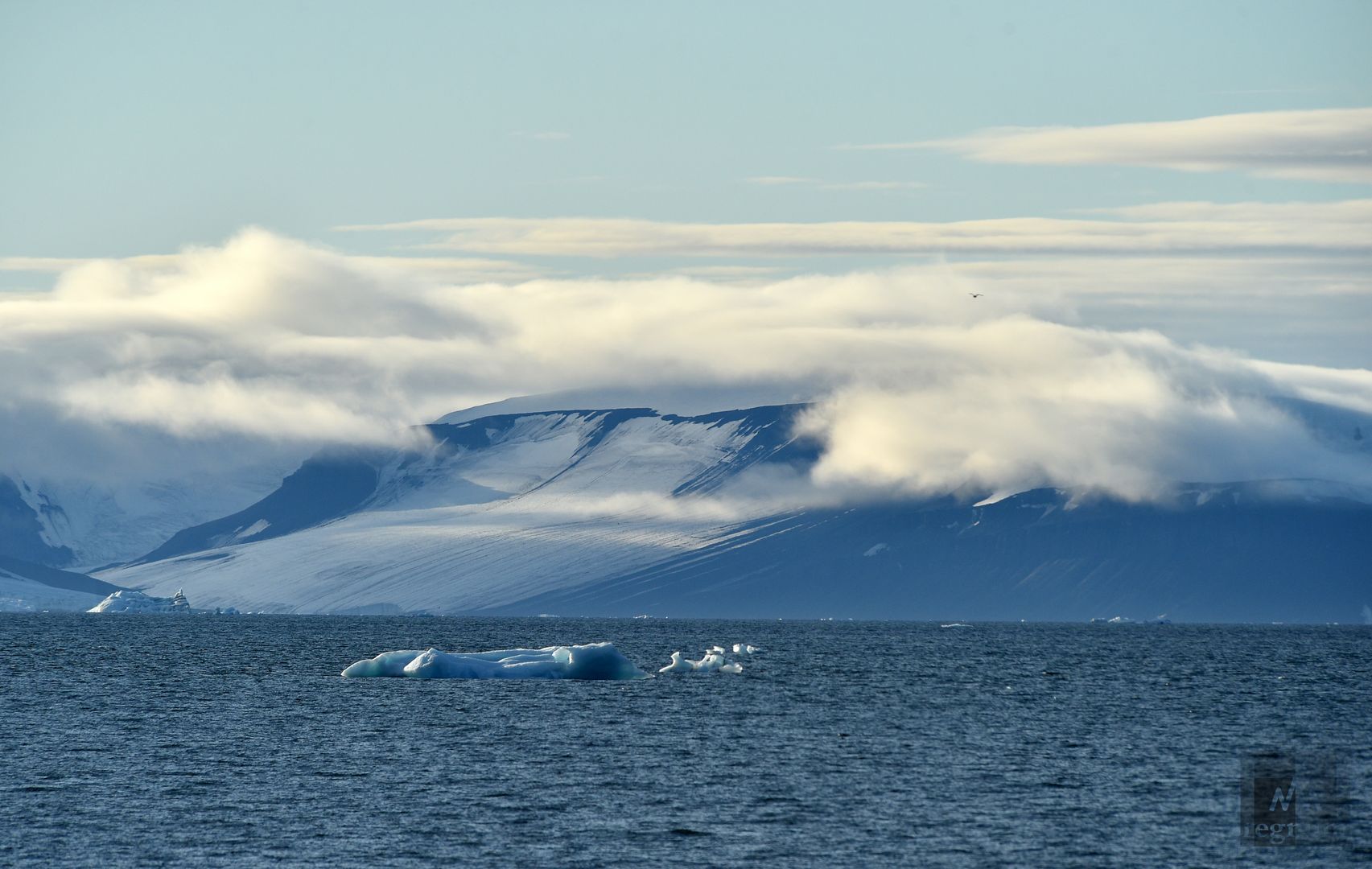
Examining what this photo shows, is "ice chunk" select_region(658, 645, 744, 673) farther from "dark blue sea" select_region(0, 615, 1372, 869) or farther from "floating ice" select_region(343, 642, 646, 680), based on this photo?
"dark blue sea" select_region(0, 615, 1372, 869)

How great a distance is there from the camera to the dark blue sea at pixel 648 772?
5188 centimetres

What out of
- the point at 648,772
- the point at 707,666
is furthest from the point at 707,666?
the point at 648,772

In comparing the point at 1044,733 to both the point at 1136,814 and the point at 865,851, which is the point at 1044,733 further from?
the point at 865,851

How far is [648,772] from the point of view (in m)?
69.4

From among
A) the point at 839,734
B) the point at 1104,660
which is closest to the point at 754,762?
the point at 839,734

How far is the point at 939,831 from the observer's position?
182ft

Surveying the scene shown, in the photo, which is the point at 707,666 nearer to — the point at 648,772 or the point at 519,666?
the point at 519,666

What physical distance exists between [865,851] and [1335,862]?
42.3 feet

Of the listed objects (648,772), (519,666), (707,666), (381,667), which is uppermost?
(381,667)

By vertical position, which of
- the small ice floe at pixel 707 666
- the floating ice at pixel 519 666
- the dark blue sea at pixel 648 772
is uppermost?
the floating ice at pixel 519 666

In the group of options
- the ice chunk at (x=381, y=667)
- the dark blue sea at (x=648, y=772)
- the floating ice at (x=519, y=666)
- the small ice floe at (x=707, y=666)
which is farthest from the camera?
the small ice floe at (x=707, y=666)

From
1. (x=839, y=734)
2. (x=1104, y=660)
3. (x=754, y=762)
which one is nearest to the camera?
(x=754, y=762)

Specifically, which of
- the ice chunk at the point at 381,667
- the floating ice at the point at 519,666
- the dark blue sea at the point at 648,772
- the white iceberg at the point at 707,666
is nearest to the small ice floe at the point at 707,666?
the white iceberg at the point at 707,666

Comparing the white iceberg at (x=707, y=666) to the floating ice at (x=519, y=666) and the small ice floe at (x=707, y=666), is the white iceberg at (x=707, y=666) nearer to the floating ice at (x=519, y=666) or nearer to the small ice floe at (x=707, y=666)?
the small ice floe at (x=707, y=666)
